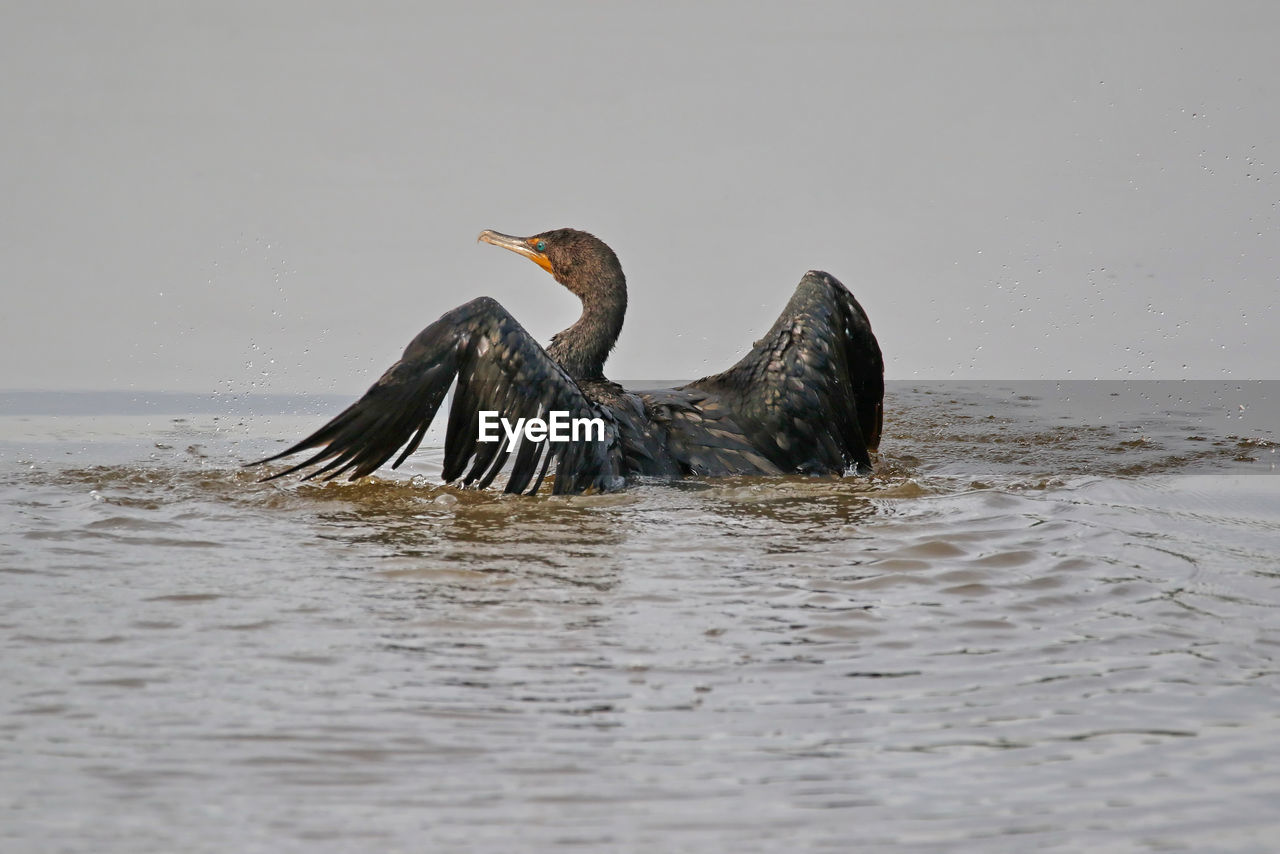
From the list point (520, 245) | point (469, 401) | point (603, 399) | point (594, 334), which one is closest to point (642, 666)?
point (469, 401)

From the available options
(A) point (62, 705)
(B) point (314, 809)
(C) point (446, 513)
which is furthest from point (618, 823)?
(C) point (446, 513)

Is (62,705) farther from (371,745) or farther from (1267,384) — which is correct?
(1267,384)

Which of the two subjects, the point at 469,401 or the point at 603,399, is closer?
the point at 469,401

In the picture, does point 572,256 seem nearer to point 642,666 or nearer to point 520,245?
point 520,245

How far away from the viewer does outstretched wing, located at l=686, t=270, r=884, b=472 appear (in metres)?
6.33

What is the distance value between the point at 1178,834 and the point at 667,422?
12.3 ft

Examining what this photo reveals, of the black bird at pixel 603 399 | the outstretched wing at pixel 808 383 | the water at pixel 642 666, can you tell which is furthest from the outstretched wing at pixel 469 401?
the outstretched wing at pixel 808 383

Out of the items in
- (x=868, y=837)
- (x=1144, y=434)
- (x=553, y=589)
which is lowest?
(x=868, y=837)

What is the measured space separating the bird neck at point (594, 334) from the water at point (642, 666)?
1.11 metres

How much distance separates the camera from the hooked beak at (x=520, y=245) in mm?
7566

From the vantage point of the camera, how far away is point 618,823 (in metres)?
2.77

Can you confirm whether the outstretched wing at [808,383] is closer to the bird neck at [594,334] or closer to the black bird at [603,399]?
the black bird at [603,399]

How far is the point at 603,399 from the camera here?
6371 millimetres

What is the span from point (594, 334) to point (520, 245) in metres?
0.94
